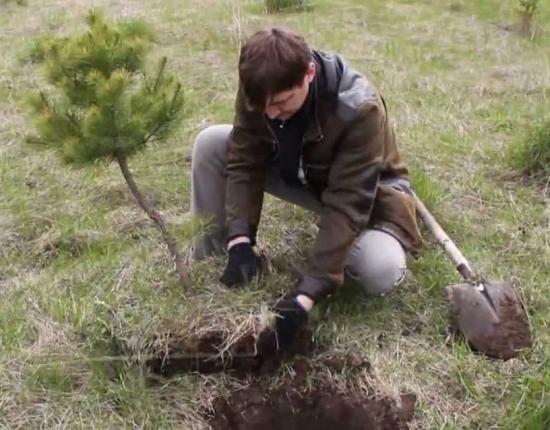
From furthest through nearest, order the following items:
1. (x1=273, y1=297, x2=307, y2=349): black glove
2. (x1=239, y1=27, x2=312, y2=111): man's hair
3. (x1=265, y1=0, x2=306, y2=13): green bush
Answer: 1. (x1=265, y1=0, x2=306, y2=13): green bush
2. (x1=273, y1=297, x2=307, y2=349): black glove
3. (x1=239, y1=27, x2=312, y2=111): man's hair

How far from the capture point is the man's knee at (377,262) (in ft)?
9.28

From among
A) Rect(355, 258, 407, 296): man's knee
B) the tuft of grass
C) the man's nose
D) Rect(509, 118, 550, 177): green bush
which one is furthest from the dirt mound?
the tuft of grass

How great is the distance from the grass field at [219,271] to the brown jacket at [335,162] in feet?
0.68

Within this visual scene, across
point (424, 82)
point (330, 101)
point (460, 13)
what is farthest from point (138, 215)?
point (460, 13)

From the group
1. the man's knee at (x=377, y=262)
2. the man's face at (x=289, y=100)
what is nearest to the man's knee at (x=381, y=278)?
the man's knee at (x=377, y=262)

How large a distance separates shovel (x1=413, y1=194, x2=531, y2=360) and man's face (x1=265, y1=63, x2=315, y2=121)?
83 centimetres

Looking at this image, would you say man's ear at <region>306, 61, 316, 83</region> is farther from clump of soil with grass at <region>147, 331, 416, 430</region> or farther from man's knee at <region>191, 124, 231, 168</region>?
clump of soil with grass at <region>147, 331, 416, 430</region>

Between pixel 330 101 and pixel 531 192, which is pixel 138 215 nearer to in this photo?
pixel 330 101

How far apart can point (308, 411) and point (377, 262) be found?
22.0 inches

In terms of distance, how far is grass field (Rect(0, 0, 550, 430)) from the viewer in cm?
253

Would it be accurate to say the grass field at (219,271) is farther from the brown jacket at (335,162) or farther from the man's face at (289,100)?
the man's face at (289,100)

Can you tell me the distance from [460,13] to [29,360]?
212 inches

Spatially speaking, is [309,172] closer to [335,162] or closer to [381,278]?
A: [335,162]

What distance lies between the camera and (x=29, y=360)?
2645mm
